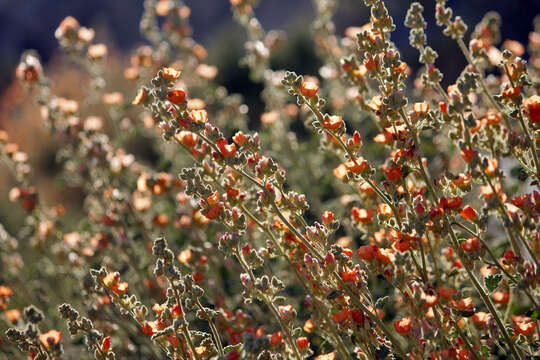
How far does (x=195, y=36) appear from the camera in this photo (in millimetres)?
17453

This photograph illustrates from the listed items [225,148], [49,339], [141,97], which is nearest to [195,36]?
[141,97]

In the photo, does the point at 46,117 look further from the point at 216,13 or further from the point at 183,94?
the point at 216,13

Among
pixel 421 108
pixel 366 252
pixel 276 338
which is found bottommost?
pixel 276 338

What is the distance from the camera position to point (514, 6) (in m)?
9.24

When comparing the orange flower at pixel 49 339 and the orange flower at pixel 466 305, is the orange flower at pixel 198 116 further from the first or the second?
the orange flower at pixel 466 305

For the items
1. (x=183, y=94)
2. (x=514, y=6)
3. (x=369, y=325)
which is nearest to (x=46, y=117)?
(x=183, y=94)

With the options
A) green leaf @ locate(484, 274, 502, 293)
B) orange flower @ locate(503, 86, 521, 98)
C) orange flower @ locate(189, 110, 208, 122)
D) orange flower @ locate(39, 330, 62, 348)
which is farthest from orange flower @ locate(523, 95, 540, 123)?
orange flower @ locate(39, 330, 62, 348)

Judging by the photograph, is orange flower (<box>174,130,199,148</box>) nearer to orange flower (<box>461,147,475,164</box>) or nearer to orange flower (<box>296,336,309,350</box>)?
orange flower (<box>296,336,309,350</box>)

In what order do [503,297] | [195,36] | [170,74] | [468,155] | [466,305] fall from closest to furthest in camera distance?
[468,155]
[466,305]
[170,74]
[503,297]
[195,36]

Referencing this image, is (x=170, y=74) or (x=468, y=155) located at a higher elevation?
(x=468, y=155)

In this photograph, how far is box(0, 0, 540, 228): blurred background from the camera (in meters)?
9.31

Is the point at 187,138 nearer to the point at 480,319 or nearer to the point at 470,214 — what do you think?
the point at 470,214

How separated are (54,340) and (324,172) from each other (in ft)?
11.4

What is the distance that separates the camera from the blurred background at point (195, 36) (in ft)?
30.6
